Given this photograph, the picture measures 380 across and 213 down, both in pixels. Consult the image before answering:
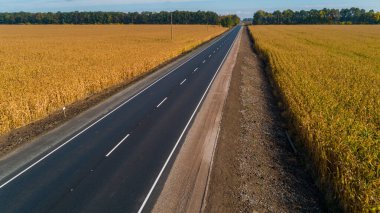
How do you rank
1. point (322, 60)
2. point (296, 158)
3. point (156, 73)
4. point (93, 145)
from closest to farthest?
point (296, 158)
point (93, 145)
point (156, 73)
point (322, 60)

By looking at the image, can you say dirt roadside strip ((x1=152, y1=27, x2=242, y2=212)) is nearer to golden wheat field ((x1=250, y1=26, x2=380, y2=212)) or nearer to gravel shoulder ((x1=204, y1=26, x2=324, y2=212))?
gravel shoulder ((x1=204, y1=26, x2=324, y2=212))

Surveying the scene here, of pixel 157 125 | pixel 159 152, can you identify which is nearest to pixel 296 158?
pixel 159 152

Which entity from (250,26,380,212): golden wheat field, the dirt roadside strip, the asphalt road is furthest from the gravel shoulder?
the asphalt road

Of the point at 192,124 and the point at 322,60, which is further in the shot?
the point at 322,60

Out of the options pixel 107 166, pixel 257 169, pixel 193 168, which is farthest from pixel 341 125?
pixel 107 166

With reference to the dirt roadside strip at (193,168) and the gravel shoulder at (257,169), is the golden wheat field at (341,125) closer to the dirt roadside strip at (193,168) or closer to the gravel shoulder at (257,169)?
the gravel shoulder at (257,169)

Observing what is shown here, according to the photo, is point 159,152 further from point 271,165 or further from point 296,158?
point 296,158
